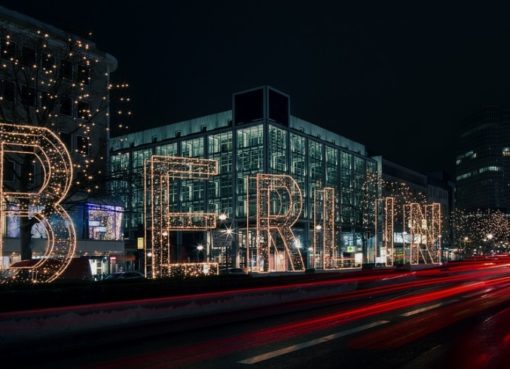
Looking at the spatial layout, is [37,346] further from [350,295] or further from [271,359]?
[350,295]

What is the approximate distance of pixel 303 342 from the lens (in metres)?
14.0

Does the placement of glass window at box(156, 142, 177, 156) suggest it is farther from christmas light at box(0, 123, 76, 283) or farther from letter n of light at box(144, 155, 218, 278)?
christmas light at box(0, 123, 76, 283)

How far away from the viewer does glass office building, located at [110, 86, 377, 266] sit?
270 feet

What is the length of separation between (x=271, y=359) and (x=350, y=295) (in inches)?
679

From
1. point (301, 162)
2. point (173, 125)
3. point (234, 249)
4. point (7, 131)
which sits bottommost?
point (234, 249)

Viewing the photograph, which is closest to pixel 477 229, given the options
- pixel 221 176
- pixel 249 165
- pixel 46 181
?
pixel 249 165

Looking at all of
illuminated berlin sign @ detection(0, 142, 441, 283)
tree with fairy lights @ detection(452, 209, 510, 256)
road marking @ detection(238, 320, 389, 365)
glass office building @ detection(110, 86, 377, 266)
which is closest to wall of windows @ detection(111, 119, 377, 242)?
glass office building @ detection(110, 86, 377, 266)

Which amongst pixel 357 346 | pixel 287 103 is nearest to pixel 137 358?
pixel 357 346

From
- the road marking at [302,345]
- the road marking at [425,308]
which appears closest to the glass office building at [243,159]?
the road marking at [425,308]

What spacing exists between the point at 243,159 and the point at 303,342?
70.6 m

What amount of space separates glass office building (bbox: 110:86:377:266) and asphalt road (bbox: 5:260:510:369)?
53696 mm

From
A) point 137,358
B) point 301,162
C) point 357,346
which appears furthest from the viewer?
point 301,162

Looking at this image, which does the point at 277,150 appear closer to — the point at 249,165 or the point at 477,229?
the point at 249,165

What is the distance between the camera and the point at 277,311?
70.3ft
